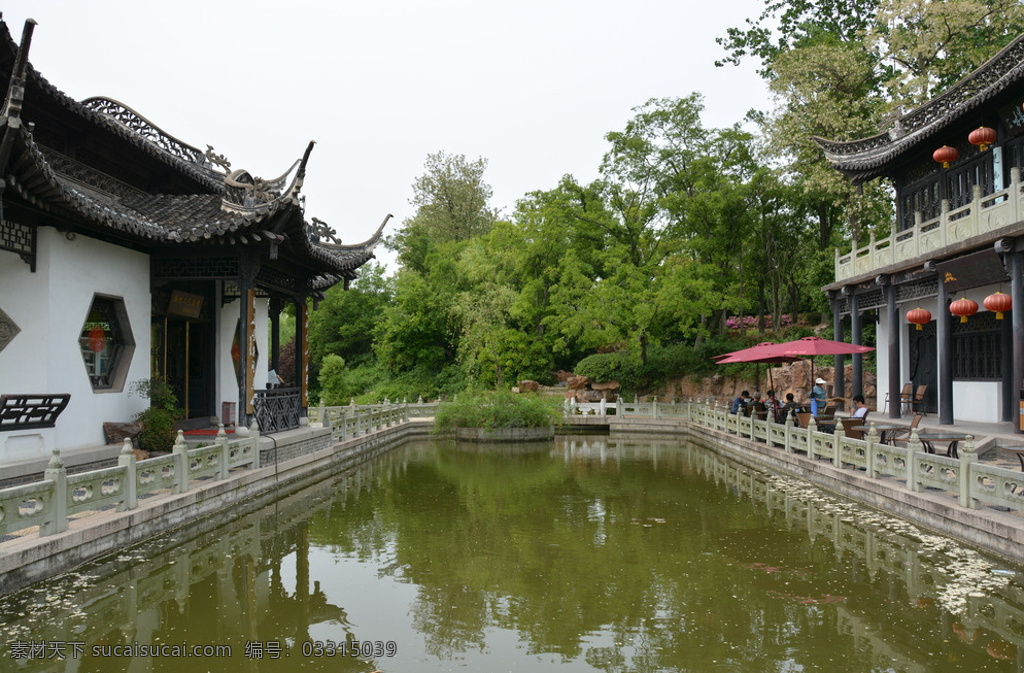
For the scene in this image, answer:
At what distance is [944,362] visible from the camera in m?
12.4

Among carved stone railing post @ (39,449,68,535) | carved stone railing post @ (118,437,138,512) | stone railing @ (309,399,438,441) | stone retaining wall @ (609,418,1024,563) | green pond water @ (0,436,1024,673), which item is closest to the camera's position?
green pond water @ (0,436,1024,673)

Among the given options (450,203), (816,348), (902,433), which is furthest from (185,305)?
(450,203)

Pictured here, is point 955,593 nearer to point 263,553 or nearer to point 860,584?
point 860,584

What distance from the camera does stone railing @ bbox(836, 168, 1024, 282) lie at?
35.1 feet

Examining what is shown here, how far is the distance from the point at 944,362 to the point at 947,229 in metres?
2.42

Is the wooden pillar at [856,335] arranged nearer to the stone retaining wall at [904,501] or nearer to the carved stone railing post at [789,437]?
the stone retaining wall at [904,501]

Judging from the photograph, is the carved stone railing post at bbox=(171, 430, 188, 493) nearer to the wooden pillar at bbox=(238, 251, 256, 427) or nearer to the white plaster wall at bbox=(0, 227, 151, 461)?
the white plaster wall at bbox=(0, 227, 151, 461)

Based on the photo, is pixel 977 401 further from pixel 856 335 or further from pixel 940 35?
pixel 940 35

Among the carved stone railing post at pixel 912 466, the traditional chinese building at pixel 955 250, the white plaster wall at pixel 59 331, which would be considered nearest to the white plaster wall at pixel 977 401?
the traditional chinese building at pixel 955 250

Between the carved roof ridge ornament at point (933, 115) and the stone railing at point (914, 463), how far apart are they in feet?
20.1

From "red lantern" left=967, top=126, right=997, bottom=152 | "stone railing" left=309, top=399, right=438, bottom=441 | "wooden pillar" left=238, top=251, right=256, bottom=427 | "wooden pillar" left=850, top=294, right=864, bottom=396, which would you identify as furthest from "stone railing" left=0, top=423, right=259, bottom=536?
"wooden pillar" left=850, top=294, right=864, bottom=396

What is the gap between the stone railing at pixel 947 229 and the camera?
10.7m

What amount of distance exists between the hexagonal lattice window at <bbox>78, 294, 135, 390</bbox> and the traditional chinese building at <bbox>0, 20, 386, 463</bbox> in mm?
23

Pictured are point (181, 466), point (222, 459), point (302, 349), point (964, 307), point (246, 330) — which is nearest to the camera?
point (181, 466)
